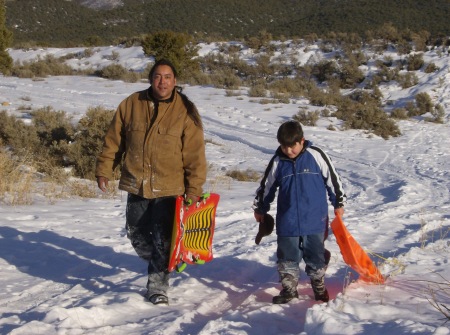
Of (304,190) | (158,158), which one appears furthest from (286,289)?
(158,158)

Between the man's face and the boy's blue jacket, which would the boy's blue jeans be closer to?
the boy's blue jacket

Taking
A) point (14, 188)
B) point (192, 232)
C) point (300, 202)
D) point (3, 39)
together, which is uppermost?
point (3, 39)

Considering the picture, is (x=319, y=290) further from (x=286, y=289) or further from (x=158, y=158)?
(x=158, y=158)

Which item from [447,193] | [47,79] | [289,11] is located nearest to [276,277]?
[447,193]

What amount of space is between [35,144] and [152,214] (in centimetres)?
736

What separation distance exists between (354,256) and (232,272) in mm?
1208

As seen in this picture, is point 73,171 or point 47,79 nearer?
point 73,171

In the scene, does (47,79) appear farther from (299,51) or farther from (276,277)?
(276,277)

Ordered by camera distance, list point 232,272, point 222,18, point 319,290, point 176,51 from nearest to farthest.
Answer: point 319,290, point 232,272, point 176,51, point 222,18

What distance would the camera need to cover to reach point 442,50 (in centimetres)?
2573

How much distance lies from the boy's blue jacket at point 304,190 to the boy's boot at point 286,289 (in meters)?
0.32

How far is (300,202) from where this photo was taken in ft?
13.7

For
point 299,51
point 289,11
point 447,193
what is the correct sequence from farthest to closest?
point 289,11, point 299,51, point 447,193

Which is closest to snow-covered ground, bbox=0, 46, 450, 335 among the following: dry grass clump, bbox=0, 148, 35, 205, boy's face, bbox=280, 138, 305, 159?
dry grass clump, bbox=0, 148, 35, 205
